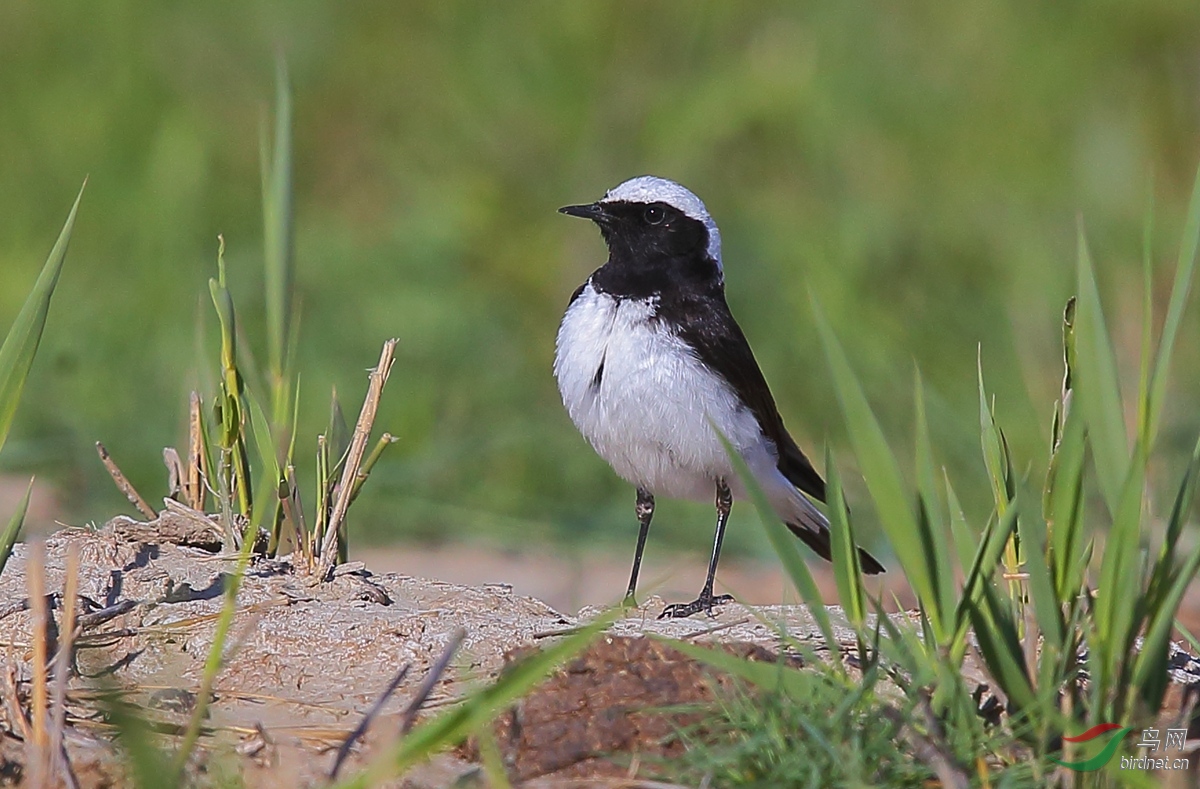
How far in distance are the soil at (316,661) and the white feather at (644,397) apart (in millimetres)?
727

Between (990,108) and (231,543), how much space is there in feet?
29.0

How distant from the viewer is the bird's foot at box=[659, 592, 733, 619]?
4.86m

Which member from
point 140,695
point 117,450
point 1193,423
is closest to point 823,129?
point 1193,423

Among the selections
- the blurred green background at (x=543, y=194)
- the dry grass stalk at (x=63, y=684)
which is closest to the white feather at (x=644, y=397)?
the blurred green background at (x=543, y=194)

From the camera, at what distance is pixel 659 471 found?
556 cm

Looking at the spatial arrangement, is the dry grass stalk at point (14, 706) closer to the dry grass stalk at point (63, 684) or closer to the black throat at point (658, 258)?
the dry grass stalk at point (63, 684)

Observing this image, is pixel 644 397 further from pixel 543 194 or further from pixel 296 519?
pixel 543 194

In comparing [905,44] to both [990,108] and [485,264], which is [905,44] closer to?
[990,108]

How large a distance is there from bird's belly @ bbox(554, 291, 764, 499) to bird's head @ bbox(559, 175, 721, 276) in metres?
0.34

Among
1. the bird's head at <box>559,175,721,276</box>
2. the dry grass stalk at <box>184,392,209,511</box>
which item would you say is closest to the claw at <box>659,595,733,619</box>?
the bird's head at <box>559,175,721,276</box>

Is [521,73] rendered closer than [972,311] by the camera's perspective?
No

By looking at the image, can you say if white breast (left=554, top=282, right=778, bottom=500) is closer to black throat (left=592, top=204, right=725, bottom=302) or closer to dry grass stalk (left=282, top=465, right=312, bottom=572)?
black throat (left=592, top=204, right=725, bottom=302)

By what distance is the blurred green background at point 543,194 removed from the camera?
28.5ft

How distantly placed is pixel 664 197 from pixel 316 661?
2.49m
